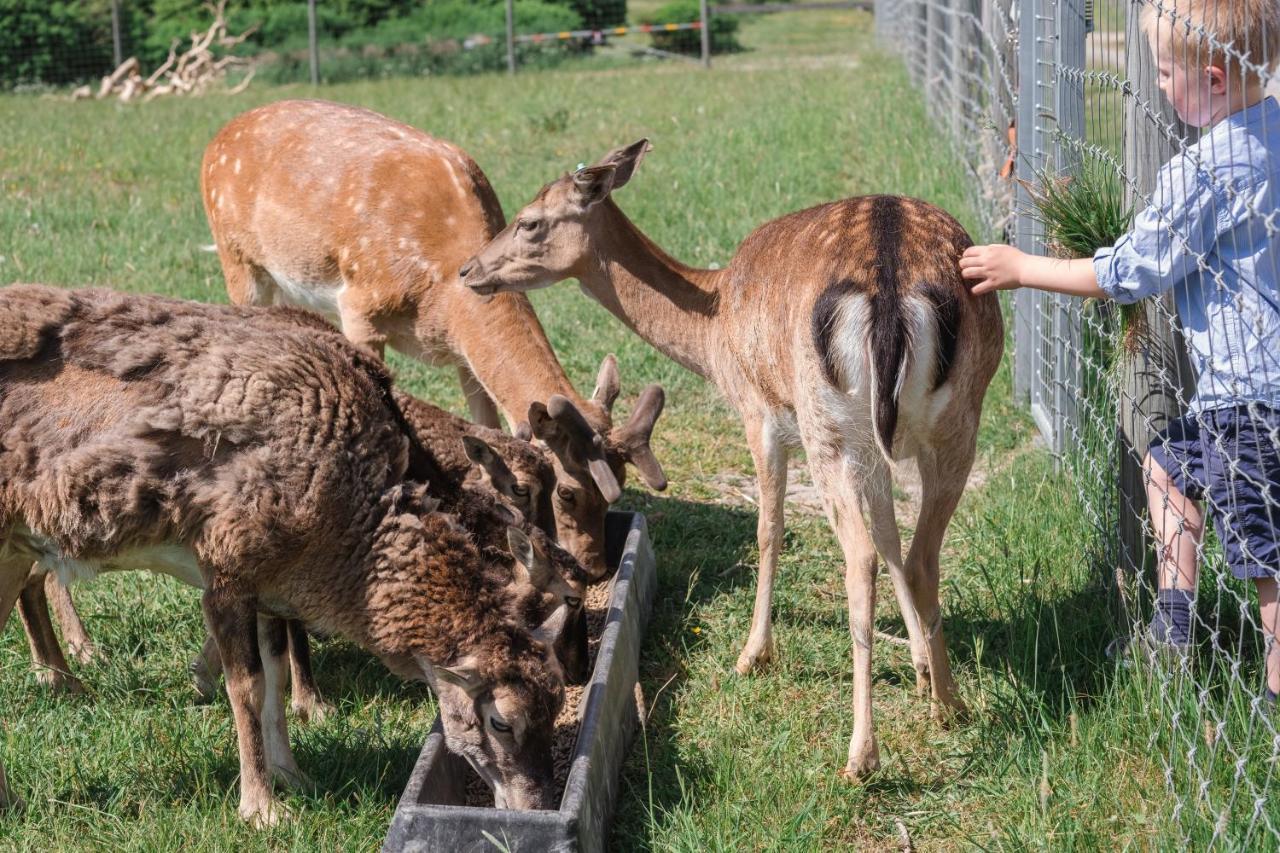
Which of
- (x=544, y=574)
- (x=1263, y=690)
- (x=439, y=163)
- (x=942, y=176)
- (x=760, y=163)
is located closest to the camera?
(x=1263, y=690)

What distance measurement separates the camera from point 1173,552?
12.7 ft

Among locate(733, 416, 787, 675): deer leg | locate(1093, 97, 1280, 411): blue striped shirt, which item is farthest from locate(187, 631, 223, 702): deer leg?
locate(1093, 97, 1280, 411): blue striped shirt

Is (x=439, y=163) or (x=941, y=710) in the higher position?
(x=439, y=163)

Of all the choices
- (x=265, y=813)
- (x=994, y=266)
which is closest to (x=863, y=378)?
(x=994, y=266)

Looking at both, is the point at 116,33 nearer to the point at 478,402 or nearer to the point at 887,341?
the point at 478,402

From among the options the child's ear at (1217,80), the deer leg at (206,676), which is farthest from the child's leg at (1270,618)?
the deer leg at (206,676)

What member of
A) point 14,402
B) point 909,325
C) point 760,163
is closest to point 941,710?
point 909,325

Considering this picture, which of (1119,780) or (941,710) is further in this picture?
(941,710)

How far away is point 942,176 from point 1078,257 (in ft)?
19.4

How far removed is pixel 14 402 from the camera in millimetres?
3877

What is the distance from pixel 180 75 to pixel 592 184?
1970 cm

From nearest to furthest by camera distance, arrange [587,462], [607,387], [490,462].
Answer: [490,462]
[587,462]
[607,387]

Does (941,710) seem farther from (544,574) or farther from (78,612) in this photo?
(78,612)

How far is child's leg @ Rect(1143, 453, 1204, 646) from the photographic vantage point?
3764 mm
